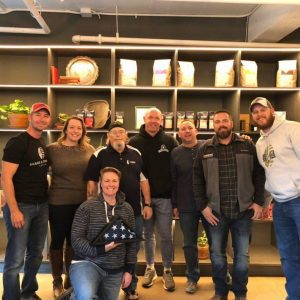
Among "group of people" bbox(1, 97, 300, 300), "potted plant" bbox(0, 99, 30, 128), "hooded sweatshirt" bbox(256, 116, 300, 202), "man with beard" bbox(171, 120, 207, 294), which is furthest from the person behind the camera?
"potted plant" bbox(0, 99, 30, 128)

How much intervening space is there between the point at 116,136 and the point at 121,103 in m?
1.43

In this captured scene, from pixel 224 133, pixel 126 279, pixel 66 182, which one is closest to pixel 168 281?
pixel 126 279

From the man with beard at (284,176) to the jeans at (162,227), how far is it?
2.91 ft

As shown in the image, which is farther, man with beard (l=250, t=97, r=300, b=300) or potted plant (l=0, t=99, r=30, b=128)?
potted plant (l=0, t=99, r=30, b=128)

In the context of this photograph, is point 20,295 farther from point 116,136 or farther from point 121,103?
point 121,103

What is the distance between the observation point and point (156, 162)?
118 inches

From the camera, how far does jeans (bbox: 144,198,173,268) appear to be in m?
3.01

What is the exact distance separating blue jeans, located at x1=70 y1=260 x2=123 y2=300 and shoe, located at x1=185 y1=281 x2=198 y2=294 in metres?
1.03

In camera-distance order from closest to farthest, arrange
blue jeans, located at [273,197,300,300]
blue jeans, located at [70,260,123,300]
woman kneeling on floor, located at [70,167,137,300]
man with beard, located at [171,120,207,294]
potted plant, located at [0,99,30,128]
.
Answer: blue jeans, located at [70,260,123,300], woman kneeling on floor, located at [70,167,137,300], blue jeans, located at [273,197,300,300], man with beard, located at [171,120,207,294], potted plant, located at [0,99,30,128]

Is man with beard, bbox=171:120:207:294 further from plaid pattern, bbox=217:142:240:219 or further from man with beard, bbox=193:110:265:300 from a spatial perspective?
plaid pattern, bbox=217:142:240:219

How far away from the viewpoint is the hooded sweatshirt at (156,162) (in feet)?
9.82

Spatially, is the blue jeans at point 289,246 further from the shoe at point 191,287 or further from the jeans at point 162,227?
the jeans at point 162,227

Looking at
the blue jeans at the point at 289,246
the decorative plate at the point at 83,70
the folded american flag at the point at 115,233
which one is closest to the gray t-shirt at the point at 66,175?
the folded american flag at the point at 115,233

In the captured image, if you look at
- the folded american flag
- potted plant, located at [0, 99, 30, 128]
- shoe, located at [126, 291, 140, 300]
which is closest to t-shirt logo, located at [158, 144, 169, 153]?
the folded american flag
